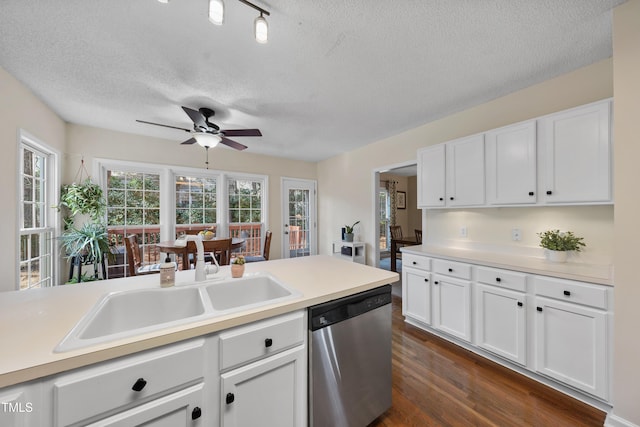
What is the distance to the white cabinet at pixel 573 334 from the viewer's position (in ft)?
4.98

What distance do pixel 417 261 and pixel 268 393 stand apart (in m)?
2.07

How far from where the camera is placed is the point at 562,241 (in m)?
1.95

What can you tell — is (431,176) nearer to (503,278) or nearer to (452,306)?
→ (503,278)

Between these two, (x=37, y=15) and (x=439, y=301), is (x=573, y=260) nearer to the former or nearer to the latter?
(x=439, y=301)

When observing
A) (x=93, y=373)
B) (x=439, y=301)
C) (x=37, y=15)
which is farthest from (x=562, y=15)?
(x=37, y=15)

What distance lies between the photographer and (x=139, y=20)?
1.49 m

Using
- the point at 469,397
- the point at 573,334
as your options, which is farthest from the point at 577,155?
the point at 469,397

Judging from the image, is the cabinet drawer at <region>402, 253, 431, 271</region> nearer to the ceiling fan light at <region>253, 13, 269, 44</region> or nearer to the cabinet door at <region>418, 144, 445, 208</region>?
the cabinet door at <region>418, 144, 445, 208</region>

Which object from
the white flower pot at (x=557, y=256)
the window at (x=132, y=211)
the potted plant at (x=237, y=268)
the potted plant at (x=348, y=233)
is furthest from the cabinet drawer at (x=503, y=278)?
the window at (x=132, y=211)

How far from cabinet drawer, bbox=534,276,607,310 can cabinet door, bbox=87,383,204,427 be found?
7.50 ft

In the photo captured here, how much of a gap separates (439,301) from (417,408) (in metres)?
1.07

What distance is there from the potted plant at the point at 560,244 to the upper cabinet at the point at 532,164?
0.33 m

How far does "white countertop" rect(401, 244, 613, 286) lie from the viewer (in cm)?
159

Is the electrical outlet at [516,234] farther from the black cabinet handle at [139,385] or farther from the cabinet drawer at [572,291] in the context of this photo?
the black cabinet handle at [139,385]
